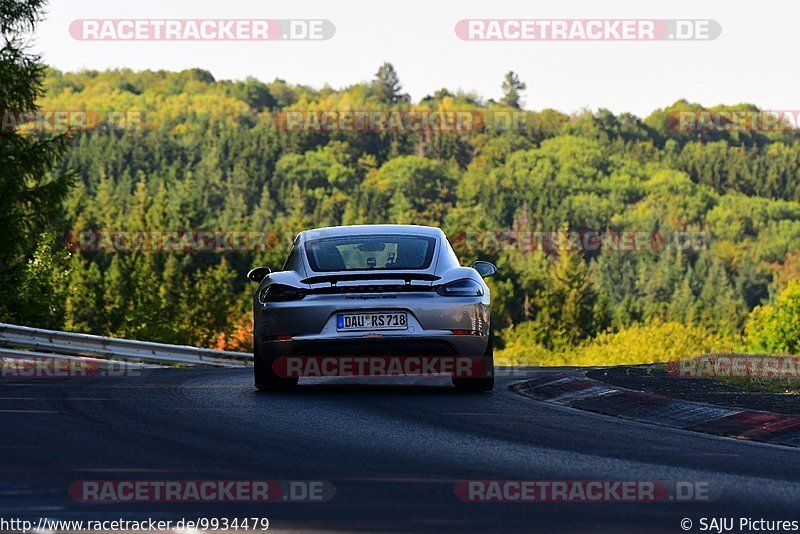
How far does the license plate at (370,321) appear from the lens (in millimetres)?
11672

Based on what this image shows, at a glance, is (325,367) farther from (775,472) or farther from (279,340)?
(775,472)

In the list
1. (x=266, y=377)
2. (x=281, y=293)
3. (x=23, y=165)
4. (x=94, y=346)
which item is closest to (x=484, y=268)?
(x=281, y=293)

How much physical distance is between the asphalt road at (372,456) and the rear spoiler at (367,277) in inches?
40.5

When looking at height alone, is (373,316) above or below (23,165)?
below

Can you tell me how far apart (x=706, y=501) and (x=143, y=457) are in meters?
3.18

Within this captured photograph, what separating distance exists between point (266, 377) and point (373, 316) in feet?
4.22

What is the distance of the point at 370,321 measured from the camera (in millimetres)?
11680

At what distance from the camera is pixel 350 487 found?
673cm

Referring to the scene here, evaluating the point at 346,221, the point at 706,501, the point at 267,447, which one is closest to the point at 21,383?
the point at 267,447
